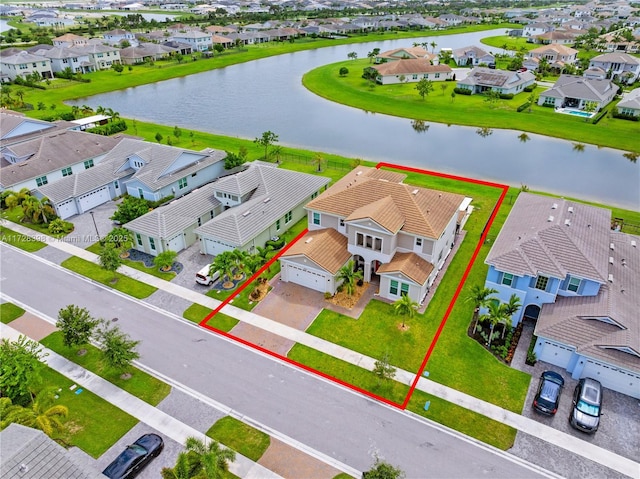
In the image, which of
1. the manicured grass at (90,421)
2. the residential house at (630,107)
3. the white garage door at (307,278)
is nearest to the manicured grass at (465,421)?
the white garage door at (307,278)

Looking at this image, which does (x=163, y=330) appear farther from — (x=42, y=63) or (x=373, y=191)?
(x=42, y=63)

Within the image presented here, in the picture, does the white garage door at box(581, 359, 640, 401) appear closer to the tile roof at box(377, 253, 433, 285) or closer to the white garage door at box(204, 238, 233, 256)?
the tile roof at box(377, 253, 433, 285)

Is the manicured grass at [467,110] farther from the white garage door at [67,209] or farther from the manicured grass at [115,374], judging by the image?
the manicured grass at [115,374]

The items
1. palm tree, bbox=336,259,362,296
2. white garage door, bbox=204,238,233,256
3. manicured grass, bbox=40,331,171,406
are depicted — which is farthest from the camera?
white garage door, bbox=204,238,233,256

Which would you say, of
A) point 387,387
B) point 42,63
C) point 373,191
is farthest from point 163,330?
point 42,63

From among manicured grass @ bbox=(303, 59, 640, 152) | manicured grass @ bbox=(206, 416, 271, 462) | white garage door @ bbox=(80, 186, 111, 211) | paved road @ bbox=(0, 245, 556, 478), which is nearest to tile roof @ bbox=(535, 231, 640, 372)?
paved road @ bbox=(0, 245, 556, 478)

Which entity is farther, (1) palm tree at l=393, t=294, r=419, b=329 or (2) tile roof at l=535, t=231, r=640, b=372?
(1) palm tree at l=393, t=294, r=419, b=329
